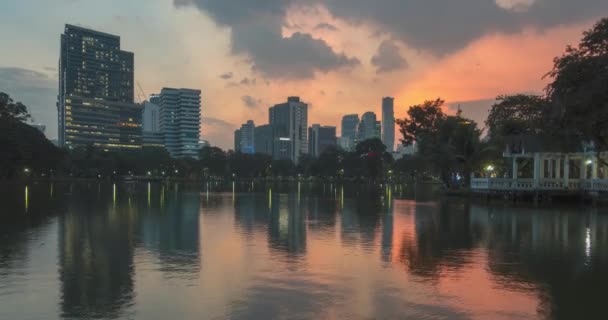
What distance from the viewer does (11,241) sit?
17.1 meters

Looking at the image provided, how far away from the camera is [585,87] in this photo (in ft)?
90.1

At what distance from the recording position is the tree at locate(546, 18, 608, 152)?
26984 mm

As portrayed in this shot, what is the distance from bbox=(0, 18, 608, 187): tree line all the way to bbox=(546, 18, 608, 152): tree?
45 millimetres

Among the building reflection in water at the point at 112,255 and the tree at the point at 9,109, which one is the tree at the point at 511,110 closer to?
the building reflection in water at the point at 112,255

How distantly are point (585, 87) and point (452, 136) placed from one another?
31439 millimetres

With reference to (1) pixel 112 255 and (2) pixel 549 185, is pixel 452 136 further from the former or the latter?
(1) pixel 112 255

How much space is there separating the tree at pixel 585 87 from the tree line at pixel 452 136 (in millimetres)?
45

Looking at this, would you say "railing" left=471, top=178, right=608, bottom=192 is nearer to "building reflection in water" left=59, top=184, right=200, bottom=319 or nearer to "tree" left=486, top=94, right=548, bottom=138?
"tree" left=486, top=94, right=548, bottom=138

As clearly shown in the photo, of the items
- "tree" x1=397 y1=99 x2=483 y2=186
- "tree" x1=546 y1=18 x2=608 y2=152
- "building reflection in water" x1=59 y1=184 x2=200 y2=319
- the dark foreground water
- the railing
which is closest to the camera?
the dark foreground water

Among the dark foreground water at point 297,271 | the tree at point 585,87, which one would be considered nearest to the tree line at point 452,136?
the tree at point 585,87

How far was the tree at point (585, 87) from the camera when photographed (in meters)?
27.0

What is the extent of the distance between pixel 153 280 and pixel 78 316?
2811 mm

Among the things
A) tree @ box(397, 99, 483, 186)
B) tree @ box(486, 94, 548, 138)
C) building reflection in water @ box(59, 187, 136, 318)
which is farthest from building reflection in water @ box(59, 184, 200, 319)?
tree @ box(486, 94, 548, 138)

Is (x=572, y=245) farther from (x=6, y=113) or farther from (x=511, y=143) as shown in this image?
(x=6, y=113)
